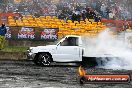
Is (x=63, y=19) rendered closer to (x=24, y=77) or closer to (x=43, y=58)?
(x=43, y=58)

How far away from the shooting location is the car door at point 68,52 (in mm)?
22172

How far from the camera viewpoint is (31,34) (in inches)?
1182

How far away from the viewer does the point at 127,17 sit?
3791 cm

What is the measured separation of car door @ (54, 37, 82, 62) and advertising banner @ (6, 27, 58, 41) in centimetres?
765

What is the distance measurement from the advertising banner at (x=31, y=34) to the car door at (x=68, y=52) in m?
7.65

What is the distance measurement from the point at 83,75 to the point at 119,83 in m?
1.16

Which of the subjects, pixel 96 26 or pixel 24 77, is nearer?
pixel 24 77

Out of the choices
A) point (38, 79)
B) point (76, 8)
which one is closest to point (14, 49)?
point (76, 8)

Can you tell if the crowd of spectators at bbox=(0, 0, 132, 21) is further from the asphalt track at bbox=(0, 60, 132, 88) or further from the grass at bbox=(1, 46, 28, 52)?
the asphalt track at bbox=(0, 60, 132, 88)

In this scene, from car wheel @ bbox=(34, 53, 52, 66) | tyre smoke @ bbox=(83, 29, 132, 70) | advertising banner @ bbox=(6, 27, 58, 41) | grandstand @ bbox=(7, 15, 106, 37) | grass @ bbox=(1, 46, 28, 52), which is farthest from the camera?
grandstand @ bbox=(7, 15, 106, 37)

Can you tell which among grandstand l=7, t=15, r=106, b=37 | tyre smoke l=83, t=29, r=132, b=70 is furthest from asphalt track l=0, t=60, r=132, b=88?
grandstand l=7, t=15, r=106, b=37

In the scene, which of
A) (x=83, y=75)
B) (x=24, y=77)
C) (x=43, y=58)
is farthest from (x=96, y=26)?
(x=83, y=75)

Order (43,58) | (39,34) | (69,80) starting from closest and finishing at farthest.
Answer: (69,80), (43,58), (39,34)

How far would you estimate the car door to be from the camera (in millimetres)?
22172
